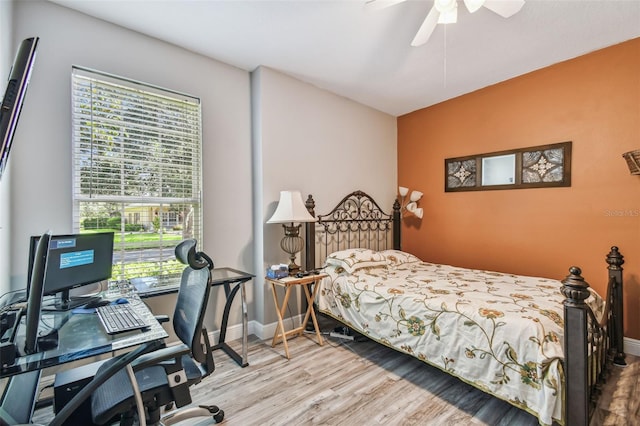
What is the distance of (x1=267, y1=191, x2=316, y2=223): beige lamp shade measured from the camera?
2785mm

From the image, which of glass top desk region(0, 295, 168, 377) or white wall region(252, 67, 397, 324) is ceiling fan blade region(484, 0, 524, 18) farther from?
glass top desk region(0, 295, 168, 377)

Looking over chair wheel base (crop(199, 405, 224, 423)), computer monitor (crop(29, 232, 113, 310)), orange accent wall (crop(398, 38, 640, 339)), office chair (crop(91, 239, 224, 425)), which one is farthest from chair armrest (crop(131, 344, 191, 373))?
orange accent wall (crop(398, 38, 640, 339))

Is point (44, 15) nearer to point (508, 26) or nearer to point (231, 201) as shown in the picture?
point (231, 201)

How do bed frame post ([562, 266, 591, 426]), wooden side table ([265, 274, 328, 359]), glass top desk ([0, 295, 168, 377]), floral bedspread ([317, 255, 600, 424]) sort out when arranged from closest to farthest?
glass top desk ([0, 295, 168, 377])
bed frame post ([562, 266, 591, 426])
floral bedspread ([317, 255, 600, 424])
wooden side table ([265, 274, 328, 359])

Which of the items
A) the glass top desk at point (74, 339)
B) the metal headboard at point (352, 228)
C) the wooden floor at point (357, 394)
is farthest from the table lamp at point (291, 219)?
the glass top desk at point (74, 339)

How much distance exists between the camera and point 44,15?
2.04 meters

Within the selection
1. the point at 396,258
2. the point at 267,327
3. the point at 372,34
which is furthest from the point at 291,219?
the point at 372,34

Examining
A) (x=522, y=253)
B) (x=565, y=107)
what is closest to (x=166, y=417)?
(x=522, y=253)

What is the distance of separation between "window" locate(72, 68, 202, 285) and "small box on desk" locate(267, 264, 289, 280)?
2.40ft

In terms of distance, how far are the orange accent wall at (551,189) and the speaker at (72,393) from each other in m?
3.58

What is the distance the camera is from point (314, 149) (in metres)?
3.38

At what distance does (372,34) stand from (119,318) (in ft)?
8.52

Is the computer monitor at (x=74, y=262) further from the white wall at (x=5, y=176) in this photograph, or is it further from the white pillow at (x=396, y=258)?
the white pillow at (x=396, y=258)

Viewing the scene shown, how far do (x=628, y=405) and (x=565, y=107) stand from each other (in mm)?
2456
